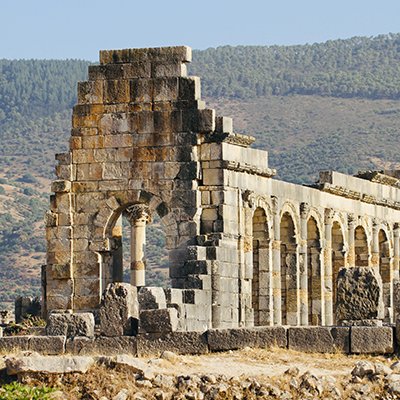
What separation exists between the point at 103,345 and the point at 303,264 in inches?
773

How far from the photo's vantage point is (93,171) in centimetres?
4609

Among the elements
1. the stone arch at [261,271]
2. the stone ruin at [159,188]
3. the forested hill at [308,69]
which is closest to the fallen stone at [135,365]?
the stone ruin at [159,188]

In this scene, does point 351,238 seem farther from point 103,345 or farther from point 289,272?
point 103,345

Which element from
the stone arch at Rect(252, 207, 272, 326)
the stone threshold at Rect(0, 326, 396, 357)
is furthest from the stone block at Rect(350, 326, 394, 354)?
the stone arch at Rect(252, 207, 272, 326)

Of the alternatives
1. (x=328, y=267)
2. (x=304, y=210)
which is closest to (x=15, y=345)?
(x=304, y=210)

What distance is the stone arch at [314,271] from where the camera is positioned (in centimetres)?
5316

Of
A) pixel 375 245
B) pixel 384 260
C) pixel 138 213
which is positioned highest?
pixel 138 213

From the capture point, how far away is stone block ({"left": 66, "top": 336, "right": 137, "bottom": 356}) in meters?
32.7

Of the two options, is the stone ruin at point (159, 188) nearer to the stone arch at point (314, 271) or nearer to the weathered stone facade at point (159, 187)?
the weathered stone facade at point (159, 187)

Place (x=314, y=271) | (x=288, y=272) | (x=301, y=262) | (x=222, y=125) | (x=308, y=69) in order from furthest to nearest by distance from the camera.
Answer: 1. (x=308, y=69)
2. (x=314, y=271)
3. (x=301, y=262)
4. (x=288, y=272)
5. (x=222, y=125)

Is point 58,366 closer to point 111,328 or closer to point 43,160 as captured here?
point 111,328

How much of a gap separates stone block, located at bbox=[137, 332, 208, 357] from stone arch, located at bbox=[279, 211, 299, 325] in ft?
62.0

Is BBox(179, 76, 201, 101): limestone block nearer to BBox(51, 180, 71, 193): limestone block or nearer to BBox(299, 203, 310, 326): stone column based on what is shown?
BBox(51, 180, 71, 193): limestone block

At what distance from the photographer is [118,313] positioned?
33000 mm
